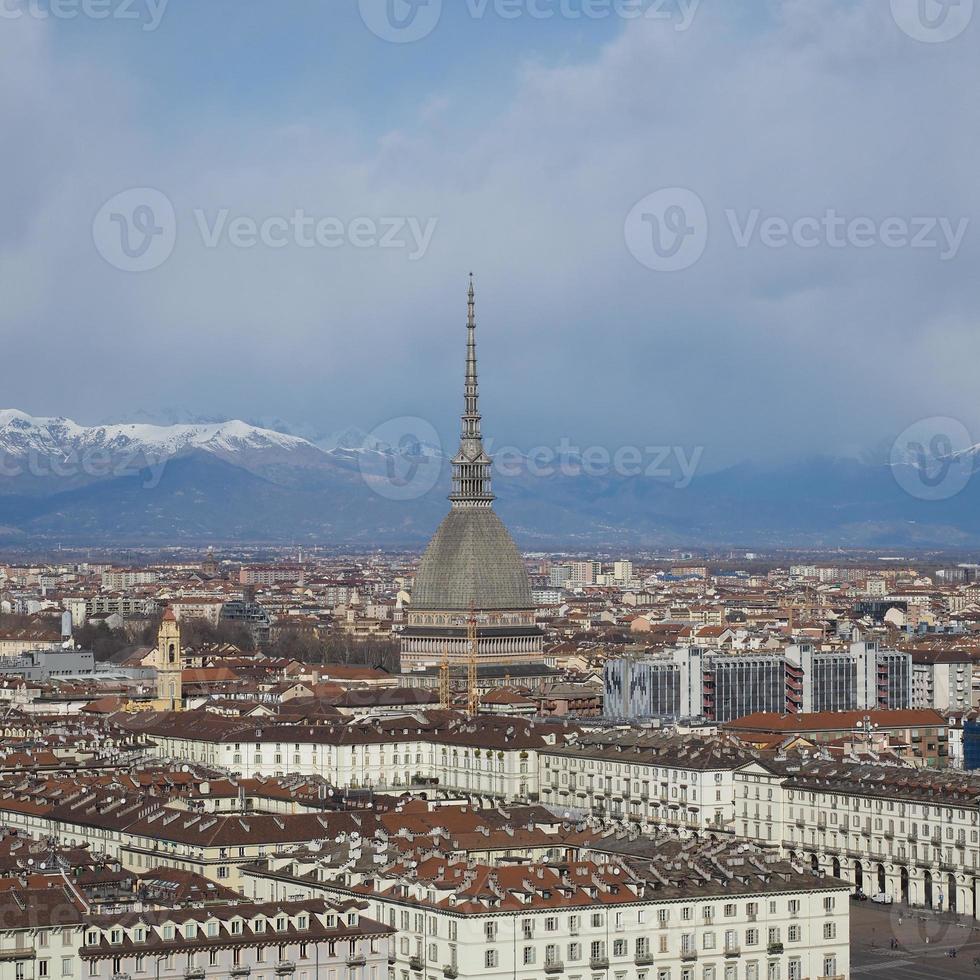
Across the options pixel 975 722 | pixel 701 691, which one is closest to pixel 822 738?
pixel 975 722

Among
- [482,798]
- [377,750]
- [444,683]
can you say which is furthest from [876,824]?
[444,683]

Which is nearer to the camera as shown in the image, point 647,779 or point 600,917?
point 600,917

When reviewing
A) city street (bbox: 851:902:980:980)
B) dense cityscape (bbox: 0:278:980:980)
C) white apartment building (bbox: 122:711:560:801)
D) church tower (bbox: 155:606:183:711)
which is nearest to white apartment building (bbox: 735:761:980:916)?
dense cityscape (bbox: 0:278:980:980)

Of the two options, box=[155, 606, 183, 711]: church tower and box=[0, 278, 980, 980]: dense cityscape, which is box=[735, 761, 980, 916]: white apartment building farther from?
box=[155, 606, 183, 711]: church tower

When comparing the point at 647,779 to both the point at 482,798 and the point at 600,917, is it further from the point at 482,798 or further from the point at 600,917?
the point at 600,917

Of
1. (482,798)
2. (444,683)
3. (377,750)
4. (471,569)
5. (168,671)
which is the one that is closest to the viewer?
(482,798)

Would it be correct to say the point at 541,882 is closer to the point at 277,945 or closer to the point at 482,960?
the point at 482,960
